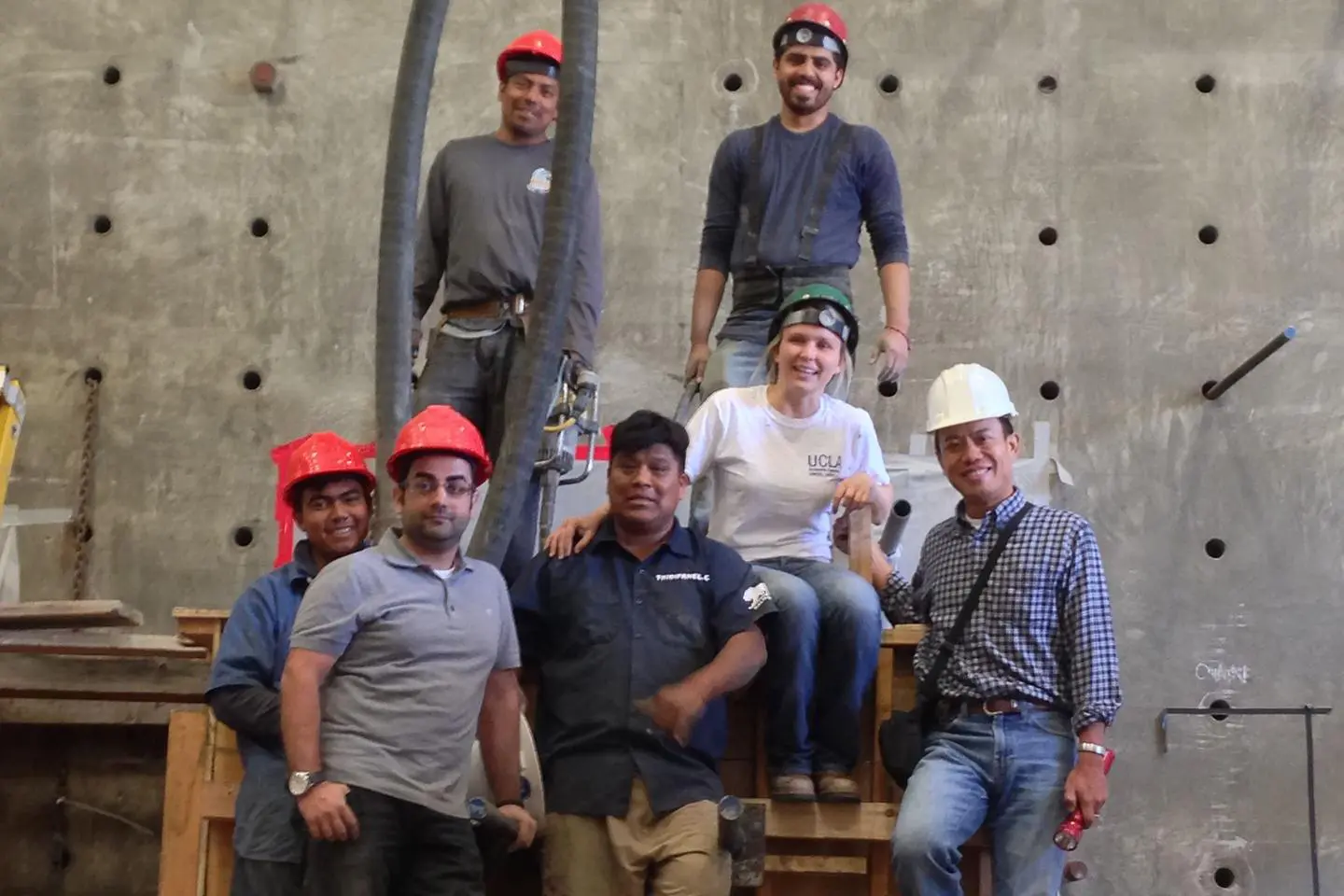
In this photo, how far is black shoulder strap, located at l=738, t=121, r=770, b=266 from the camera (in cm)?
409

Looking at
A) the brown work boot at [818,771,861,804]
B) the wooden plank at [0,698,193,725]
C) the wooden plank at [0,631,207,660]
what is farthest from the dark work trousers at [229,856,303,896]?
the wooden plank at [0,698,193,725]

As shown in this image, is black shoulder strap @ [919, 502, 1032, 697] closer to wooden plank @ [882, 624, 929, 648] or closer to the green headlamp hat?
wooden plank @ [882, 624, 929, 648]

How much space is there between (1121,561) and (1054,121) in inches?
75.6

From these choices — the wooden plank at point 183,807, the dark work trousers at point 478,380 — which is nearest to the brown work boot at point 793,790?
the dark work trousers at point 478,380

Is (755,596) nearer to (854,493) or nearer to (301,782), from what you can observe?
(854,493)

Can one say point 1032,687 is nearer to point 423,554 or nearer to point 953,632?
point 953,632

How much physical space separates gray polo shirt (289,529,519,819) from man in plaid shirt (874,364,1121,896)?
991 millimetres

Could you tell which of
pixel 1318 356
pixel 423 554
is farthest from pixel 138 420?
pixel 1318 356

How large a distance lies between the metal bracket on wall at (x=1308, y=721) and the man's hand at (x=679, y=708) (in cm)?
315

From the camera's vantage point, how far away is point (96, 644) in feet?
14.9

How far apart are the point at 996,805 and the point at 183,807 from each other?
1900 millimetres

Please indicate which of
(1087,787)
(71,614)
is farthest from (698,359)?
(71,614)

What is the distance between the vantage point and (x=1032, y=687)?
3.07 meters

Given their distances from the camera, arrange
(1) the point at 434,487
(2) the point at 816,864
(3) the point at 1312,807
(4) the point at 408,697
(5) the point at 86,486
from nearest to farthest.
Result: 1. (4) the point at 408,697
2. (1) the point at 434,487
3. (2) the point at 816,864
4. (3) the point at 1312,807
5. (5) the point at 86,486
